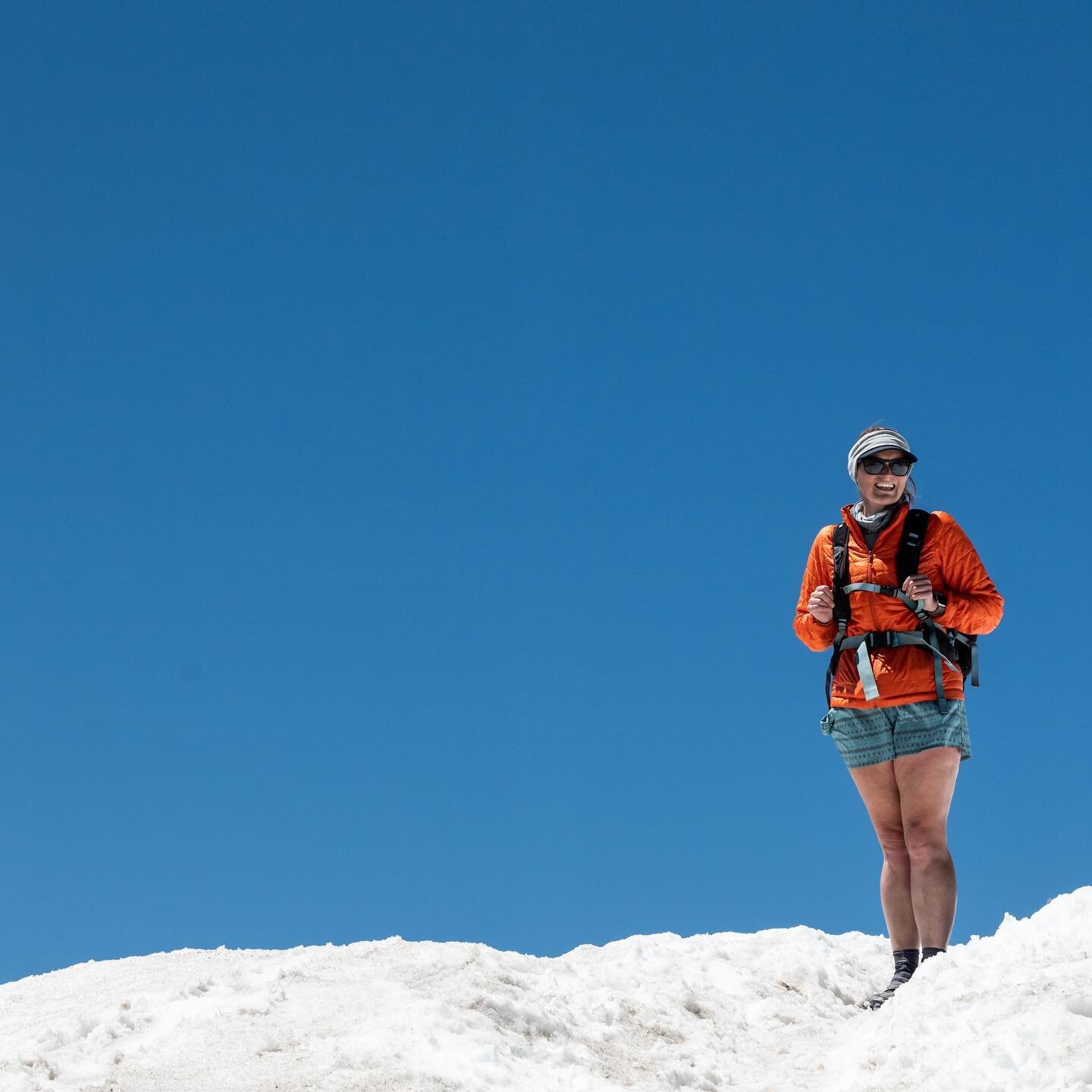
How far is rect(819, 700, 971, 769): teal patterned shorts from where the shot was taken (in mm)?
6965

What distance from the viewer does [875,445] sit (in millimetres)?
7324

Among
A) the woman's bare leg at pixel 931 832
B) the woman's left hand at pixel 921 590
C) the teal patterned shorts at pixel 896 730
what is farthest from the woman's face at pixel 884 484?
the woman's bare leg at pixel 931 832

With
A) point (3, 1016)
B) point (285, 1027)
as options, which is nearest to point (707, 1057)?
point (285, 1027)

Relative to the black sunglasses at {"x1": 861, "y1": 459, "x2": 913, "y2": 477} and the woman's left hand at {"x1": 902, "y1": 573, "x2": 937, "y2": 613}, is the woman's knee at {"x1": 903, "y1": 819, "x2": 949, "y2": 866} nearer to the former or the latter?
the woman's left hand at {"x1": 902, "y1": 573, "x2": 937, "y2": 613}

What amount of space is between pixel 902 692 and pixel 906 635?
1.12 feet

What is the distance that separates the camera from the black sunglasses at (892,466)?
7.29 meters

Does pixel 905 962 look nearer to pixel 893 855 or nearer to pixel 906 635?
pixel 893 855

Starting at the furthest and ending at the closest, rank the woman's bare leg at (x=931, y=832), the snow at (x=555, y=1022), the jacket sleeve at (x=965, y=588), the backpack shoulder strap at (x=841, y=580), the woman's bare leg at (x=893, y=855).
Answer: the backpack shoulder strap at (x=841, y=580) → the woman's bare leg at (x=893, y=855) → the jacket sleeve at (x=965, y=588) → the woman's bare leg at (x=931, y=832) → the snow at (x=555, y=1022)

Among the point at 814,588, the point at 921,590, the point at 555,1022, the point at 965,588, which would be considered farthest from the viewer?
the point at 814,588

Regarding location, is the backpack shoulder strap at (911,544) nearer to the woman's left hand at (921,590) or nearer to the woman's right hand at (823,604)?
the woman's left hand at (921,590)

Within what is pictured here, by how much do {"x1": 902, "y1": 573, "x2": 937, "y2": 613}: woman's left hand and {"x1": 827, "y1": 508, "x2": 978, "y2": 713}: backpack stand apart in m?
0.05

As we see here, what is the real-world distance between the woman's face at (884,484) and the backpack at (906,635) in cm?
16

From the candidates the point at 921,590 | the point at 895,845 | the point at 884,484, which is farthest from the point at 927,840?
the point at 884,484

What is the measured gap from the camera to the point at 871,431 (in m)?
7.53
